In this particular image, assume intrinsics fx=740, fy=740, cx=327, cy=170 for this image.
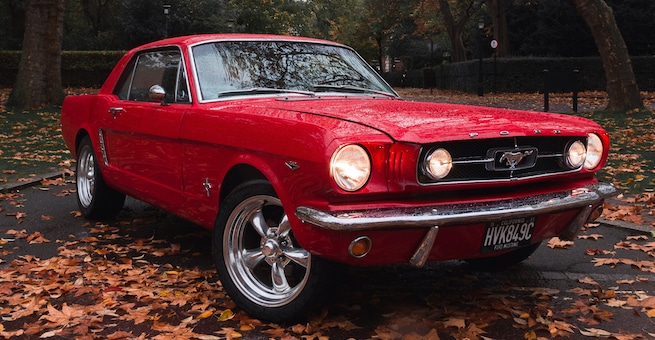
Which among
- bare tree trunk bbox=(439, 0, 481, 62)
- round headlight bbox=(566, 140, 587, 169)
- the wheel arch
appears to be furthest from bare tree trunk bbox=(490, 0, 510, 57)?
the wheel arch

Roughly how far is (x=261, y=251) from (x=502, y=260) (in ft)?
6.02

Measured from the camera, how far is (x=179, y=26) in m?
40.3

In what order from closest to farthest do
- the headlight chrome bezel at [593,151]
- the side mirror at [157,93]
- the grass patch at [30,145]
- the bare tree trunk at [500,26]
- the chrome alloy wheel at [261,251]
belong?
the chrome alloy wheel at [261,251], the headlight chrome bezel at [593,151], the side mirror at [157,93], the grass patch at [30,145], the bare tree trunk at [500,26]

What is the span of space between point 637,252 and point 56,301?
4.12 m

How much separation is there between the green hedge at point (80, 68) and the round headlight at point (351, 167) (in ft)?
101

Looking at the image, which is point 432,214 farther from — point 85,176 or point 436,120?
point 85,176

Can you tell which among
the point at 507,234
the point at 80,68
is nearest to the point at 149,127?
the point at 507,234

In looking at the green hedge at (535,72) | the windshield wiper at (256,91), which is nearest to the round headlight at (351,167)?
the windshield wiper at (256,91)

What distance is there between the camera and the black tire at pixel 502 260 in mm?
5020

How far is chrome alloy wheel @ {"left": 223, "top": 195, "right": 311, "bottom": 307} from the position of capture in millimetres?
3990

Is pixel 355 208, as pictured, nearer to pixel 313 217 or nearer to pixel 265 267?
pixel 313 217

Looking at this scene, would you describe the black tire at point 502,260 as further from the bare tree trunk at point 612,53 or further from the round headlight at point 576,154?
the bare tree trunk at point 612,53

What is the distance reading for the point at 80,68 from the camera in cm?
3259

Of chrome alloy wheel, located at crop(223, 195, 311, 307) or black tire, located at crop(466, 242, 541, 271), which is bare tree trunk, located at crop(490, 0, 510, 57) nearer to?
black tire, located at crop(466, 242, 541, 271)
